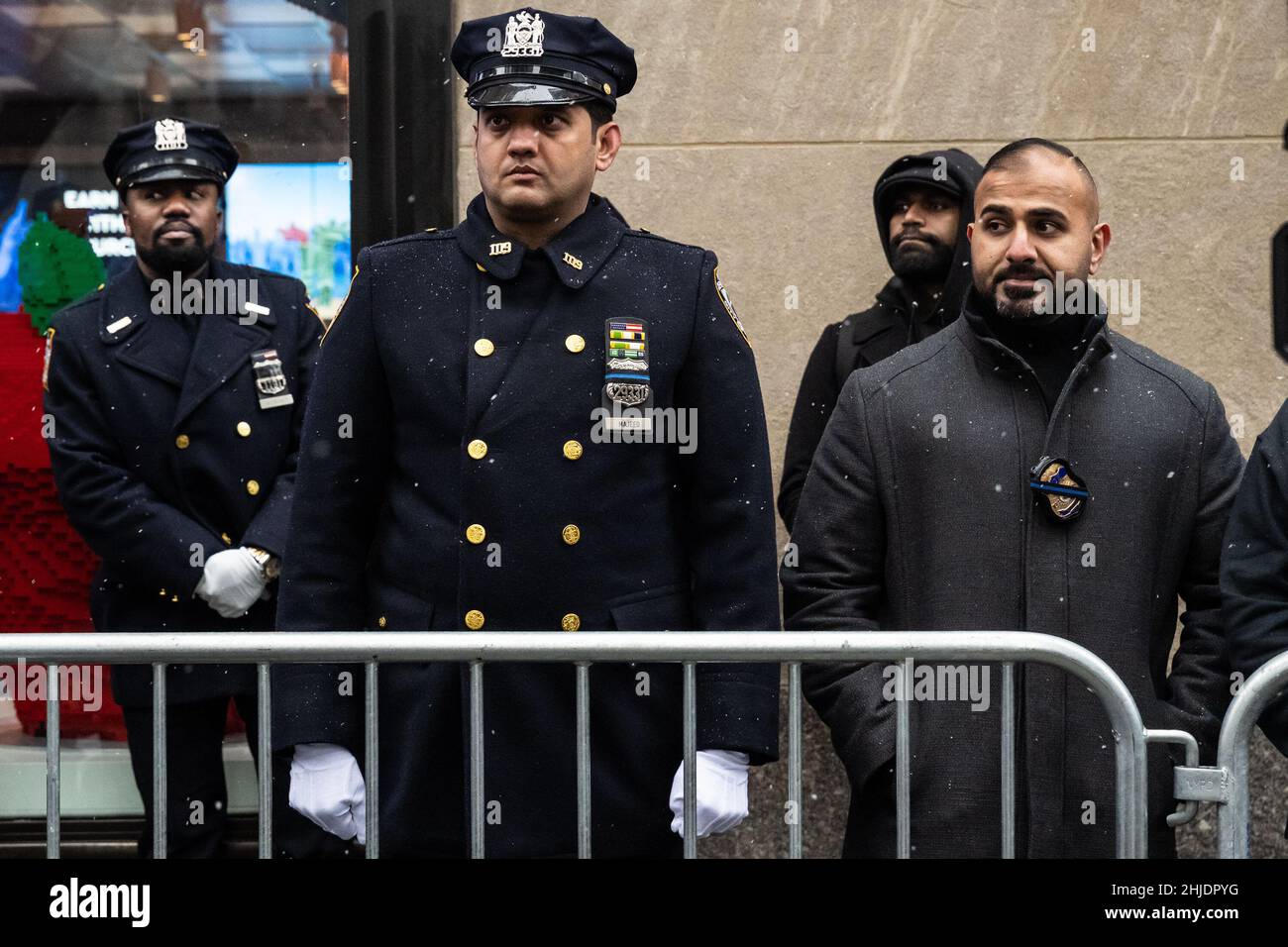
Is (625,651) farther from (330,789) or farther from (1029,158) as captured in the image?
(1029,158)

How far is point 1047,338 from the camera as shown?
393cm

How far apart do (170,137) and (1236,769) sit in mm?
3478

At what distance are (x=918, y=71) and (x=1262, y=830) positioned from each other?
2.84m

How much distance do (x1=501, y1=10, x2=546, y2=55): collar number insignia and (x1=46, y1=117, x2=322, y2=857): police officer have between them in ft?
5.47

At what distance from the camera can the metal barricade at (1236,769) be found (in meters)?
3.13

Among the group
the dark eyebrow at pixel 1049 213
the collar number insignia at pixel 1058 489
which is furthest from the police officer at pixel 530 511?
the dark eyebrow at pixel 1049 213

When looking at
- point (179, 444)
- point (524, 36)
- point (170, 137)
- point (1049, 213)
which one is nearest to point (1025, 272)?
point (1049, 213)

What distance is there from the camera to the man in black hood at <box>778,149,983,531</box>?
4.83 metres

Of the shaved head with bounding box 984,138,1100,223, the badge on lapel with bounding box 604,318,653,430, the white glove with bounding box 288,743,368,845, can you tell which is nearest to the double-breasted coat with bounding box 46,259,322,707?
the white glove with bounding box 288,743,368,845

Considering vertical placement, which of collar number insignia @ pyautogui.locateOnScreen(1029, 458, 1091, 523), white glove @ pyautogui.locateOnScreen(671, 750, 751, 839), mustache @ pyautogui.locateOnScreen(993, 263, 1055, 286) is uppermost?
mustache @ pyautogui.locateOnScreen(993, 263, 1055, 286)

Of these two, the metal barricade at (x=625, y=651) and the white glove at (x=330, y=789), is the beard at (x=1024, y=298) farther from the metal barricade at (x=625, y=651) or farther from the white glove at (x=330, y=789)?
the white glove at (x=330, y=789)

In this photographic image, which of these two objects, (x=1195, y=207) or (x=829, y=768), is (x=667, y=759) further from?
(x=1195, y=207)

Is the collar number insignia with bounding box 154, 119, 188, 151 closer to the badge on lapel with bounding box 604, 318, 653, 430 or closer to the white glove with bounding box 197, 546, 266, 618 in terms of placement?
the white glove with bounding box 197, 546, 266, 618

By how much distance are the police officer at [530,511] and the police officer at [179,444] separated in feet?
4.27
